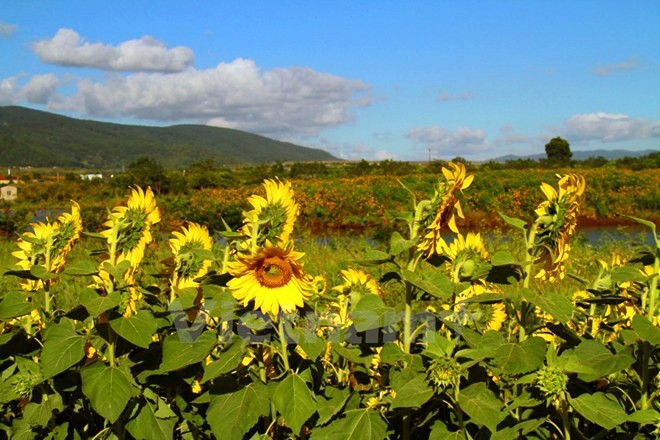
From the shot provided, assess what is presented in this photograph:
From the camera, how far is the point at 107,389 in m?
1.49

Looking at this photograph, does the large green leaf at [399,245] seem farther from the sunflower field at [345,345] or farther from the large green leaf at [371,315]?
the large green leaf at [371,315]

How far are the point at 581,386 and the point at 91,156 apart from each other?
167001 mm

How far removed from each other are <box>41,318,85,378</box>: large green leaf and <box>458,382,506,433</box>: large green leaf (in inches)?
36.1

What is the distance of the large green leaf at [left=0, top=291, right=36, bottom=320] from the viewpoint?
160 centimetres

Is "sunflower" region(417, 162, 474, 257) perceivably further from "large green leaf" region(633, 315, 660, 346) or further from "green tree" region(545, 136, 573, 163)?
"green tree" region(545, 136, 573, 163)

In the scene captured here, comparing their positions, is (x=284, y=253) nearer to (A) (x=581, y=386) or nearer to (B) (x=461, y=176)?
(B) (x=461, y=176)

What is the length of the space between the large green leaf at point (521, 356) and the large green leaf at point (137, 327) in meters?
0.80

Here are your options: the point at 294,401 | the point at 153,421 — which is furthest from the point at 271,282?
the point at 153,421

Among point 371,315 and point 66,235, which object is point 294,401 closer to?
point 371,315

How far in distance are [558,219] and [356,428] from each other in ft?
2.15

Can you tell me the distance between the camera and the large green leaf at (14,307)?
1596 millimetres

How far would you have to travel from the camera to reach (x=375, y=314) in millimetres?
1444

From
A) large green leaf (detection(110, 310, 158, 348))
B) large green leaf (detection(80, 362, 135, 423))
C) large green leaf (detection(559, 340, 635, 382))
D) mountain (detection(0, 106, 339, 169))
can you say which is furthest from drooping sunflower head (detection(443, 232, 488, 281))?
mountain (detection(0, 106, 339, 169))

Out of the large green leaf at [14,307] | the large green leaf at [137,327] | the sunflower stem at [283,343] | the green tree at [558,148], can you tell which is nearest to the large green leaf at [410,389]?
the sunflower stem at [283,343]
